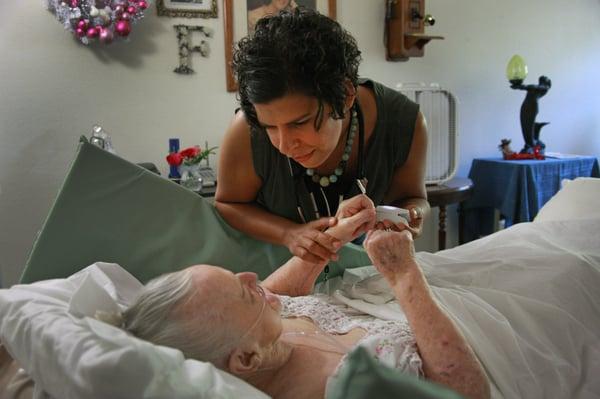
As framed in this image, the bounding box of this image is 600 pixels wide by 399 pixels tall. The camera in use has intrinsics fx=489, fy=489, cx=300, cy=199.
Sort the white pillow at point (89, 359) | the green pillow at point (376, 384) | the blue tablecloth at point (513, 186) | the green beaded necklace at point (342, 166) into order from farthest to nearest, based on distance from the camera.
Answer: the blue tablecloth at point (513, 186) → the green beaded necklace at point (342, 166) → the white pillow at point (89, 359) → the green pillow at point (376, 384)

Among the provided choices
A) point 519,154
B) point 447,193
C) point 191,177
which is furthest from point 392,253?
point 519,154

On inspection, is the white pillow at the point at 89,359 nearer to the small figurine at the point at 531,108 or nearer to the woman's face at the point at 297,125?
the woman's face at the point at 297,125

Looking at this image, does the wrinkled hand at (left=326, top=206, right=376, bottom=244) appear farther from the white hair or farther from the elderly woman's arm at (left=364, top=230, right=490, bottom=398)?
the white hair

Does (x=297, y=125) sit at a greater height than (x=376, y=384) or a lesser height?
greater

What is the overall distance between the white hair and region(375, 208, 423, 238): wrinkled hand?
1.48ft

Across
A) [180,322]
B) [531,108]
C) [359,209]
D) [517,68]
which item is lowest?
[180,322]

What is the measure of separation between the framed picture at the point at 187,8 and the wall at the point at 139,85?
0.03m

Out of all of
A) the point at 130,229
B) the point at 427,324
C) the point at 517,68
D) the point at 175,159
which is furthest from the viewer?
the point at 517,68

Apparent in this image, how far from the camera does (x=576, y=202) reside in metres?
1.51

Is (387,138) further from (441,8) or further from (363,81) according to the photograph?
(441,8)

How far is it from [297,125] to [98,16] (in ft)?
5.15

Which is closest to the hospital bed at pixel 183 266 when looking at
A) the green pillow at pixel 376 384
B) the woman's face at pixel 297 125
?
the green pillow at pixel 376 384

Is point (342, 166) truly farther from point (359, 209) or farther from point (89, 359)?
point (89, 359)

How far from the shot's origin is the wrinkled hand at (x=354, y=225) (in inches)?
44.9
